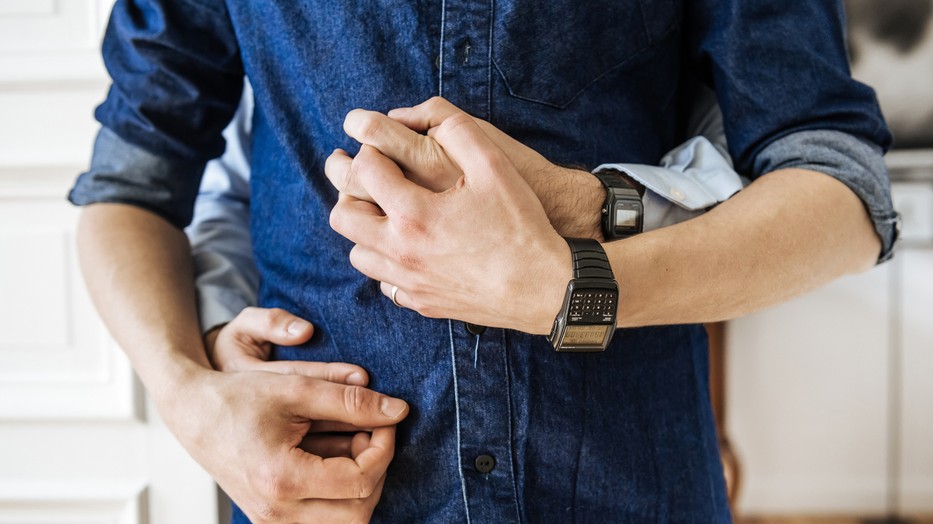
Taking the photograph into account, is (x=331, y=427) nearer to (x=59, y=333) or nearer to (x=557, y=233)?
(x=557, y=233)

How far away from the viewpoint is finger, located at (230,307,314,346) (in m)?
0.77

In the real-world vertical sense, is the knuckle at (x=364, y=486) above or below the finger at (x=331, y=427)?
below

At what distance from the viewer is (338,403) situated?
0.70 m

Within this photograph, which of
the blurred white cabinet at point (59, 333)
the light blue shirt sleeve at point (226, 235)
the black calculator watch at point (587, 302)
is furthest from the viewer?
the blurred white cabinet at point (59, 333)

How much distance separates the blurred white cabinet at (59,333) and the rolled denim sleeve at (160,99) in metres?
0.28

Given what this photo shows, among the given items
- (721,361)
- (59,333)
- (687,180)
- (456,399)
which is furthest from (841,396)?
(59,333)

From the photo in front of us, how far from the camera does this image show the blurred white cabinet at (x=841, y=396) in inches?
116

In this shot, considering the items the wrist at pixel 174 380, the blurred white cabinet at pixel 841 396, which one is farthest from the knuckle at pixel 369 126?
the blurred white cabinet at pixel 841 396

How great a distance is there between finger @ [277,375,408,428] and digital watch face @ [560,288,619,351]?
0.20 meters

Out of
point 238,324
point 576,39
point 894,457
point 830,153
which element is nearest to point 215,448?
point 238,324

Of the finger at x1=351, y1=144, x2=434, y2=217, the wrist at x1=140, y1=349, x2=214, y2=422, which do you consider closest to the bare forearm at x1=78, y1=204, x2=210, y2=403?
the wrist at x1=140, y1=349, x2=214, y2=422

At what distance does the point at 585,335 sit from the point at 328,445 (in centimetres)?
30

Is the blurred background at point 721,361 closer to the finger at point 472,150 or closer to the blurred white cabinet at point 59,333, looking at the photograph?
the blurred white cabinet at point 59,333

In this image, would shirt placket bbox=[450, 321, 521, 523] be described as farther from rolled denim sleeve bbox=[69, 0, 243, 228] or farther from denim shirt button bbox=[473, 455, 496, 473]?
rolled denim sleeve bbox=[69, 0, 243, 228]
